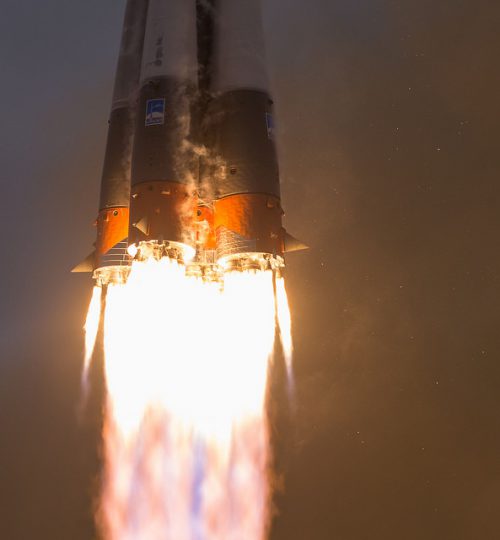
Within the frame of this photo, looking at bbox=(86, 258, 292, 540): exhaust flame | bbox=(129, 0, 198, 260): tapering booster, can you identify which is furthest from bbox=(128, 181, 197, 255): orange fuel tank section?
bbox=(86, 258, 292, 540): exhaust flame

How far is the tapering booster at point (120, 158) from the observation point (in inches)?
520

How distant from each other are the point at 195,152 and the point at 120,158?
76.1 inches

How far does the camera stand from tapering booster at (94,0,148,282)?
13.2 meters

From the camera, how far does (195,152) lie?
503 inches

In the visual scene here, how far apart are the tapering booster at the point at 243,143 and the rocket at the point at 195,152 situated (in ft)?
0.07

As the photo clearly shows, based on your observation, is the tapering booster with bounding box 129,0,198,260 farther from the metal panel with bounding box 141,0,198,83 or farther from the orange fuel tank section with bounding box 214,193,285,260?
the orange fuel tank section with bounding box 214,193,285,260

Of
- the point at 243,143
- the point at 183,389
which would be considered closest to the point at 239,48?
the point at 243,143

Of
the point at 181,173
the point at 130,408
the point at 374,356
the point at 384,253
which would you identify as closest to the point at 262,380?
the point at 130,408

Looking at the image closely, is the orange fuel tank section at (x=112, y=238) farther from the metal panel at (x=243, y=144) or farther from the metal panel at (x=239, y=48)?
the metal panel at (x=239, y=48)

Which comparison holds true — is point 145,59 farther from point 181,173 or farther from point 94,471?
point 94,471

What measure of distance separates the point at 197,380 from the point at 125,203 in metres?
3.92


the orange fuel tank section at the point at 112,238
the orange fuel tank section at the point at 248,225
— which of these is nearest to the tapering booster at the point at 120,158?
the orange fuel tank section at the point at 112,238

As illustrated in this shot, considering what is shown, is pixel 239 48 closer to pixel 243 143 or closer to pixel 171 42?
pixel 171 42

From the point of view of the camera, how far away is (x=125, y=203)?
13516mm
